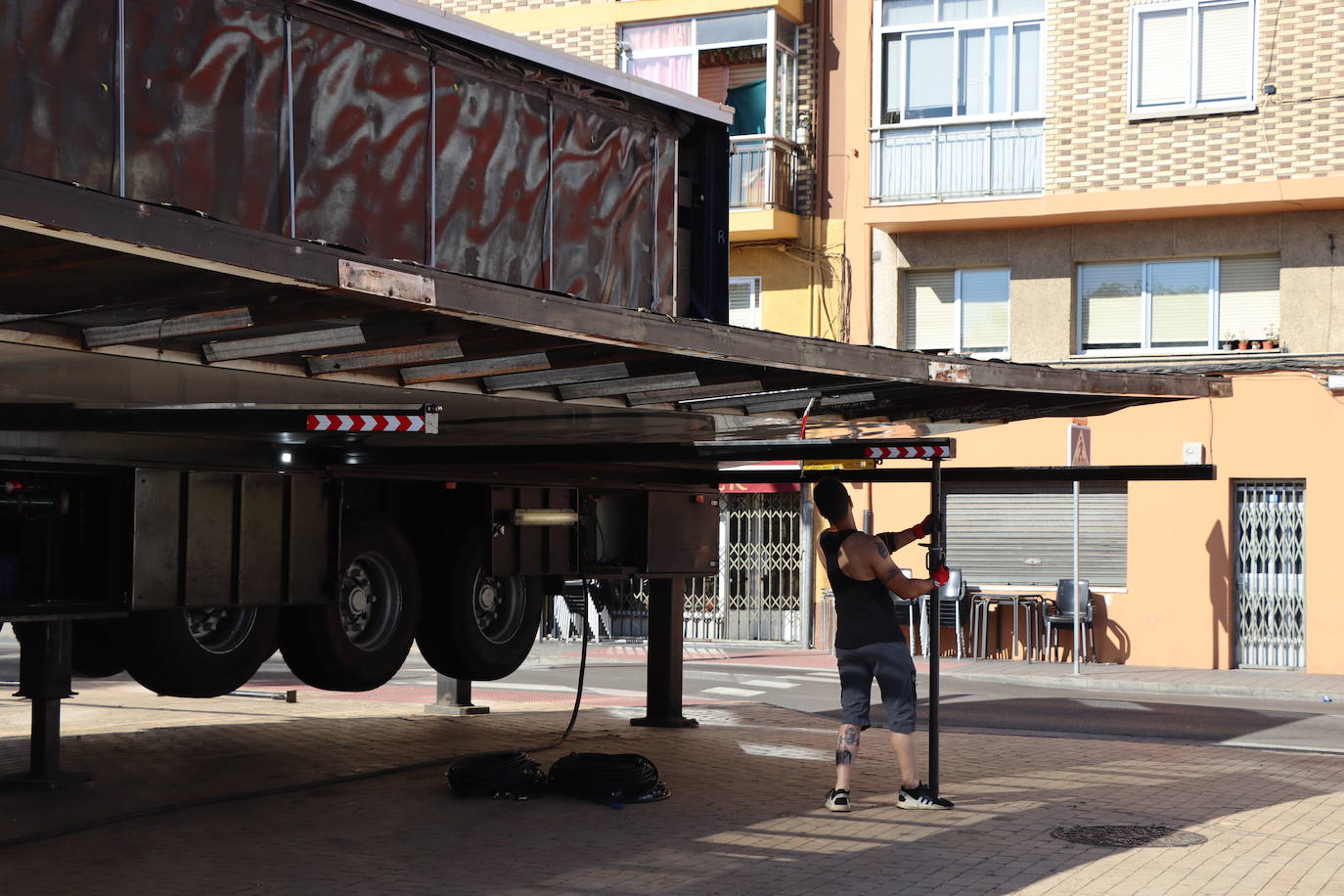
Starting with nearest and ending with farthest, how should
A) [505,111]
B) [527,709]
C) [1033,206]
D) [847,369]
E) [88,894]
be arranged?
[88,894]
[847,369]
[505,111]
[527,709]
[1033,206]

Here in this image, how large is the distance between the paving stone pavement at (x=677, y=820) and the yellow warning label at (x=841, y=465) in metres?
2.08

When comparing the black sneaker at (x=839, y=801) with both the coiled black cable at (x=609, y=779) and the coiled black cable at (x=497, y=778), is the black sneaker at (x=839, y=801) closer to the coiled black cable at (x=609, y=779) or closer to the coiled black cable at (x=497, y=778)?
the coiled black cable at (x=609, y=779)

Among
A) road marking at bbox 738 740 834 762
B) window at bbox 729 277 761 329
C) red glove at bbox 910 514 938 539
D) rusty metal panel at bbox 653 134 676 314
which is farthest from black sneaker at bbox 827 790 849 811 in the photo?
window at bbox 729 277 761 329

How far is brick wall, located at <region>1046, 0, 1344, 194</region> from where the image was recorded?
75.7ft

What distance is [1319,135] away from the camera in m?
23.0

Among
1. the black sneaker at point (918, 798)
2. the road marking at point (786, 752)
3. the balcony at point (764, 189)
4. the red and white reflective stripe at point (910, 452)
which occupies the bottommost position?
the road marking at point (786, 752)

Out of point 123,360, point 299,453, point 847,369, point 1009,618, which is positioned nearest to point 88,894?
point 123,360

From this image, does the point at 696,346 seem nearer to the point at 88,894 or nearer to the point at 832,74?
the point at 88,894

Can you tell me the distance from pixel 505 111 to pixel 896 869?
8297 mm

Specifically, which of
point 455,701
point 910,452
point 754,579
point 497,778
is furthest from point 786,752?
point 754,579

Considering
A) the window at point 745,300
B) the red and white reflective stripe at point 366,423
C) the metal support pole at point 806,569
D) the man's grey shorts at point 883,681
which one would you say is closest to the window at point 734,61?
the window at point 745,300

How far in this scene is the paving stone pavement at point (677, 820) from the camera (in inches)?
316

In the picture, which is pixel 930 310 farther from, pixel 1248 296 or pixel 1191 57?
pixel 1191 57

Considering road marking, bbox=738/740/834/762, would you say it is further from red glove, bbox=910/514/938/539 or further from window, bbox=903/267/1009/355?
window, bbox=903/267/1009/355
